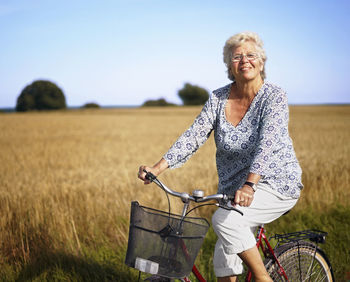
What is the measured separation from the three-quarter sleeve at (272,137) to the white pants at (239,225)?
20cm

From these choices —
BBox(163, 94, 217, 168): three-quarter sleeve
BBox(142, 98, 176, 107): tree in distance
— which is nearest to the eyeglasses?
BBox(163, 94, 217, 168): three-quarter sleeve

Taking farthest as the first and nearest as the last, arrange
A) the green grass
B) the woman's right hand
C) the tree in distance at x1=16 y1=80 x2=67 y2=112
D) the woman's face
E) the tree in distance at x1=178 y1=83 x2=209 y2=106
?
the tree in distance at x1=178 y1=83 x2=209 y2=106 → the tree in distance at x1=16 y1=80 x2=67 y2=112 → the green grass → the woman's face → the woman's right hand

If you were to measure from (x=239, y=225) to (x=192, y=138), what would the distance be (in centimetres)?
70

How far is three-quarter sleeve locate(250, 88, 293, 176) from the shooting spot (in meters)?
2.23

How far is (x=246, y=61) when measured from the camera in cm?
245

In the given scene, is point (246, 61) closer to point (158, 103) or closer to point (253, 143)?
point (253, 143)

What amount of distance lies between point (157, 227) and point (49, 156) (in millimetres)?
10696

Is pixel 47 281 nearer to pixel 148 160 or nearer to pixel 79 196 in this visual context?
pixel 79 196

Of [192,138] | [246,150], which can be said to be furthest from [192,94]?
[246,150]

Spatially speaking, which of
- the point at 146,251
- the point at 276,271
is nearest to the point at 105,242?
the point at 276,271

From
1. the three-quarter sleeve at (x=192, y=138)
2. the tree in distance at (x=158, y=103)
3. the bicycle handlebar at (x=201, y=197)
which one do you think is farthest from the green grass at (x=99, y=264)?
the tree in distance at (x=158, y=103)

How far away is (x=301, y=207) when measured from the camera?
534 cm

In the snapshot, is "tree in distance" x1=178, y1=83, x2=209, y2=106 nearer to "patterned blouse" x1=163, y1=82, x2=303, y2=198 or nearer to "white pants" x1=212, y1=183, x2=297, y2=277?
"patterned blouse" x1=163, y1=82, x2=303, y2=198

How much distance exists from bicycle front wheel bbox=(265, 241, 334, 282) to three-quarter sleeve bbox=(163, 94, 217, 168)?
98 centimetres
